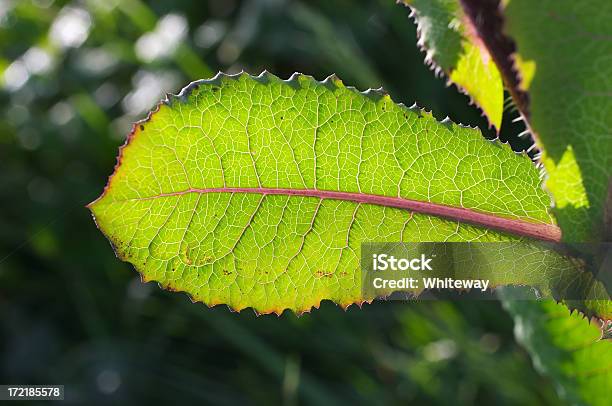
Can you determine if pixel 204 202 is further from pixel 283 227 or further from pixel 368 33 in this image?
pixel 368 33

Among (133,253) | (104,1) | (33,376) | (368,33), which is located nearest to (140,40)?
(104,1)

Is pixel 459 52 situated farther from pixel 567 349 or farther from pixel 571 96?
pixel 567 349

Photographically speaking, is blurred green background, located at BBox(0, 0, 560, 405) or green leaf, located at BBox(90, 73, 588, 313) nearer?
green leaf, located at BBox(90, 73, 588, 313)

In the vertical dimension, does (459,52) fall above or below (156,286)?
below

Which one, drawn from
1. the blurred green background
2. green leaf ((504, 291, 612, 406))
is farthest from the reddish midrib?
the blurred green background

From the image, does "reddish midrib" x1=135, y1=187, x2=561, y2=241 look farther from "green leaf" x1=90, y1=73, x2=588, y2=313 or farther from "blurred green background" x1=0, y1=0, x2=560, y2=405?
"blurred green background" x1=0, y1=0, x2=560, y2=405

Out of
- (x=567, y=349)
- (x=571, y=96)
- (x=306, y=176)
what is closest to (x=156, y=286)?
(x=567, y=349)

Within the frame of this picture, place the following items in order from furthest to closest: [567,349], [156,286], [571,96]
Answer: [156,286], [567,349], [571,96]
